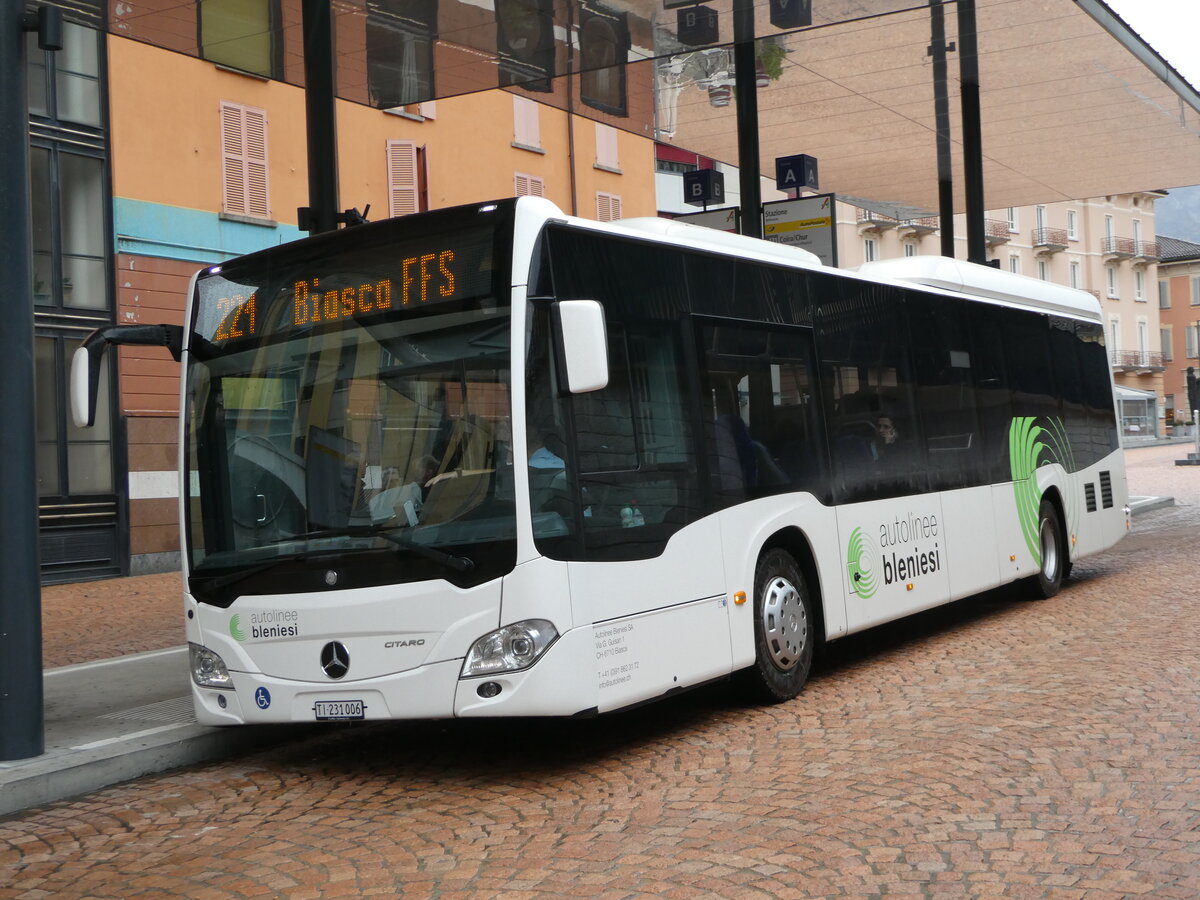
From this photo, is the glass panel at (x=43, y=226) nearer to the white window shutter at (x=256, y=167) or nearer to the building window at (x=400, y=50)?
the white window shutter at (x=256, y=167)

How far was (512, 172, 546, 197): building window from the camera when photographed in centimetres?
2975

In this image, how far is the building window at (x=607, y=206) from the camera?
32.6m

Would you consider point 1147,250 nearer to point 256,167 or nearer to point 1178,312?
point 1178,312

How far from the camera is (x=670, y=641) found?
7.30m

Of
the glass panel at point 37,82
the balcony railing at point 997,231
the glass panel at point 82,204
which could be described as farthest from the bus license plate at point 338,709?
the balcony railing at point 997,231

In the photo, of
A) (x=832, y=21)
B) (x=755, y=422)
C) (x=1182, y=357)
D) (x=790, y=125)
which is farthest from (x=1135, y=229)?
(x=755, y=422)

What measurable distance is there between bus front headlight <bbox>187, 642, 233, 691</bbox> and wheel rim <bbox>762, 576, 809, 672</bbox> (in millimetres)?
2983

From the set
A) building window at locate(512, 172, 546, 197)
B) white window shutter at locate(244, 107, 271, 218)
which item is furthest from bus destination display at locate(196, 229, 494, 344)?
building window at locate(512, 172, 546, 197)

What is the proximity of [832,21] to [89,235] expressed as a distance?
12.4 meters

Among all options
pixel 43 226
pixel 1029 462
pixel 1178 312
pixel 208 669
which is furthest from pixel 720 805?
pixel 1178 312

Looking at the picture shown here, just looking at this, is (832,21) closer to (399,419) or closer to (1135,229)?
(399,419)

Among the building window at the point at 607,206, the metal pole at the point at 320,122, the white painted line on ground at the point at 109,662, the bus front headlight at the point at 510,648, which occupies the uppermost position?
the building window at the point at 607,206

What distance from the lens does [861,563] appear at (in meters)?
9.52

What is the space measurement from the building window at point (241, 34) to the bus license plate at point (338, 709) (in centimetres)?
673
